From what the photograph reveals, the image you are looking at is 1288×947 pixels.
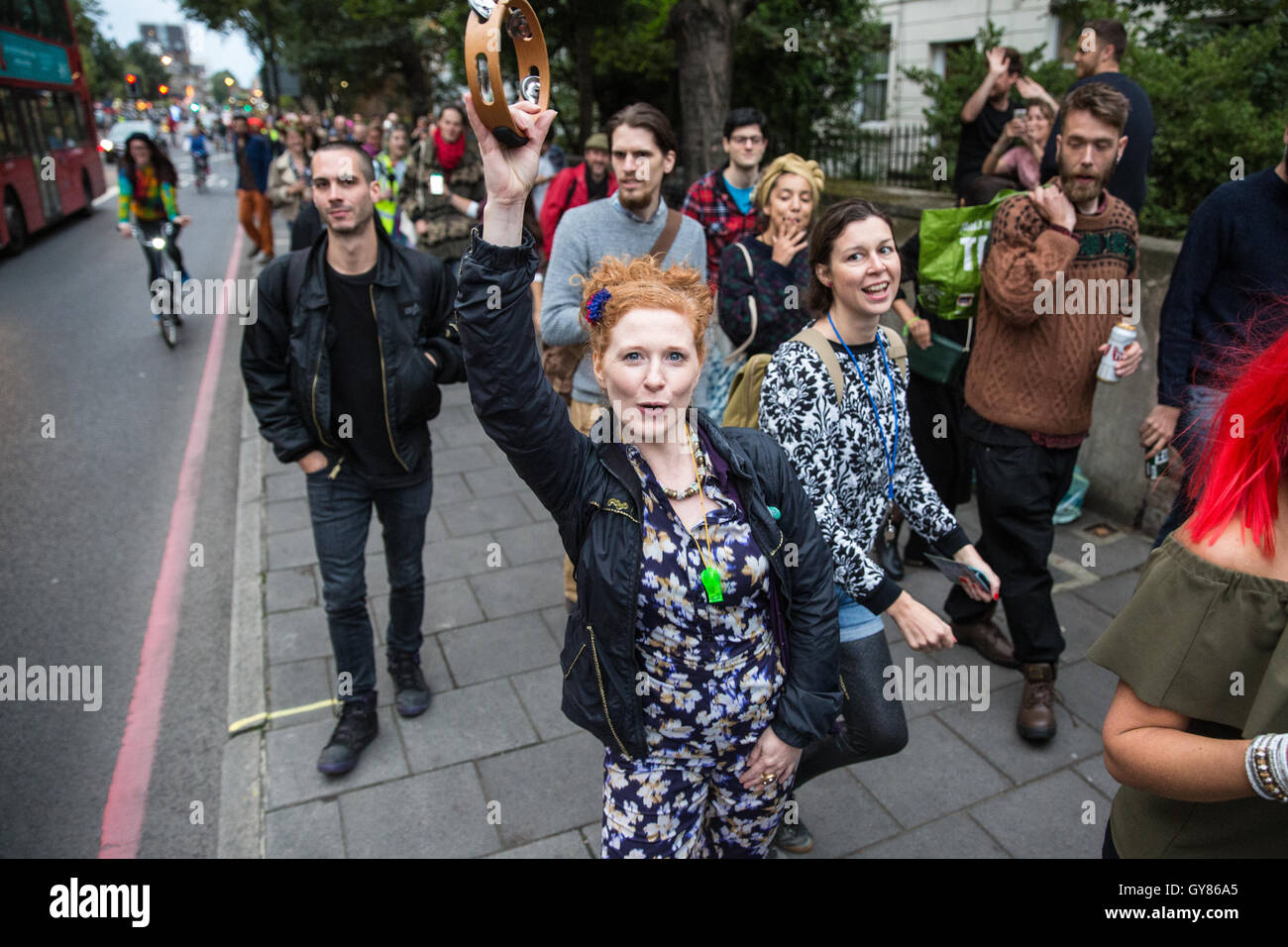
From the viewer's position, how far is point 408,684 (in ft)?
12.5

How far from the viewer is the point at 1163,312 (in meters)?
3.45

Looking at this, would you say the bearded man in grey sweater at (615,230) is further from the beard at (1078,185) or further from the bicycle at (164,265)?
the bicycle at (164,265)

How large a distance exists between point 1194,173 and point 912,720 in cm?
479

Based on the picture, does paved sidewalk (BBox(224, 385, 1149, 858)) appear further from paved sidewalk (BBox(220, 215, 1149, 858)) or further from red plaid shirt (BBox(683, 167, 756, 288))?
red plaid shirt (BBox(683, 167, 756, 288))

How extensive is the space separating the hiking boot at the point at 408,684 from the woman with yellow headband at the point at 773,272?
73.8 inches

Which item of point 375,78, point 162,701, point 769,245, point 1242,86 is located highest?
point 375,78

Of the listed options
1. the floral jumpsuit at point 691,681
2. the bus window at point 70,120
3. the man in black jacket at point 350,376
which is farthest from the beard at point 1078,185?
the bus window at point 70,120

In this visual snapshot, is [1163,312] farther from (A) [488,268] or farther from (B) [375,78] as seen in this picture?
(B) [375,78]

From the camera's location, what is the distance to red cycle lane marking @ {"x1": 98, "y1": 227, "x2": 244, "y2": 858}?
10.9ft

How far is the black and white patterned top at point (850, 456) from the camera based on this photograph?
240 centimetres

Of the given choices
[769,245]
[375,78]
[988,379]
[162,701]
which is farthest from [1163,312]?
[375,78]

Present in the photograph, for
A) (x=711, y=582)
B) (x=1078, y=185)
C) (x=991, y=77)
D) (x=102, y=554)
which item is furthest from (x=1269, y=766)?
(x=102, y=554)
